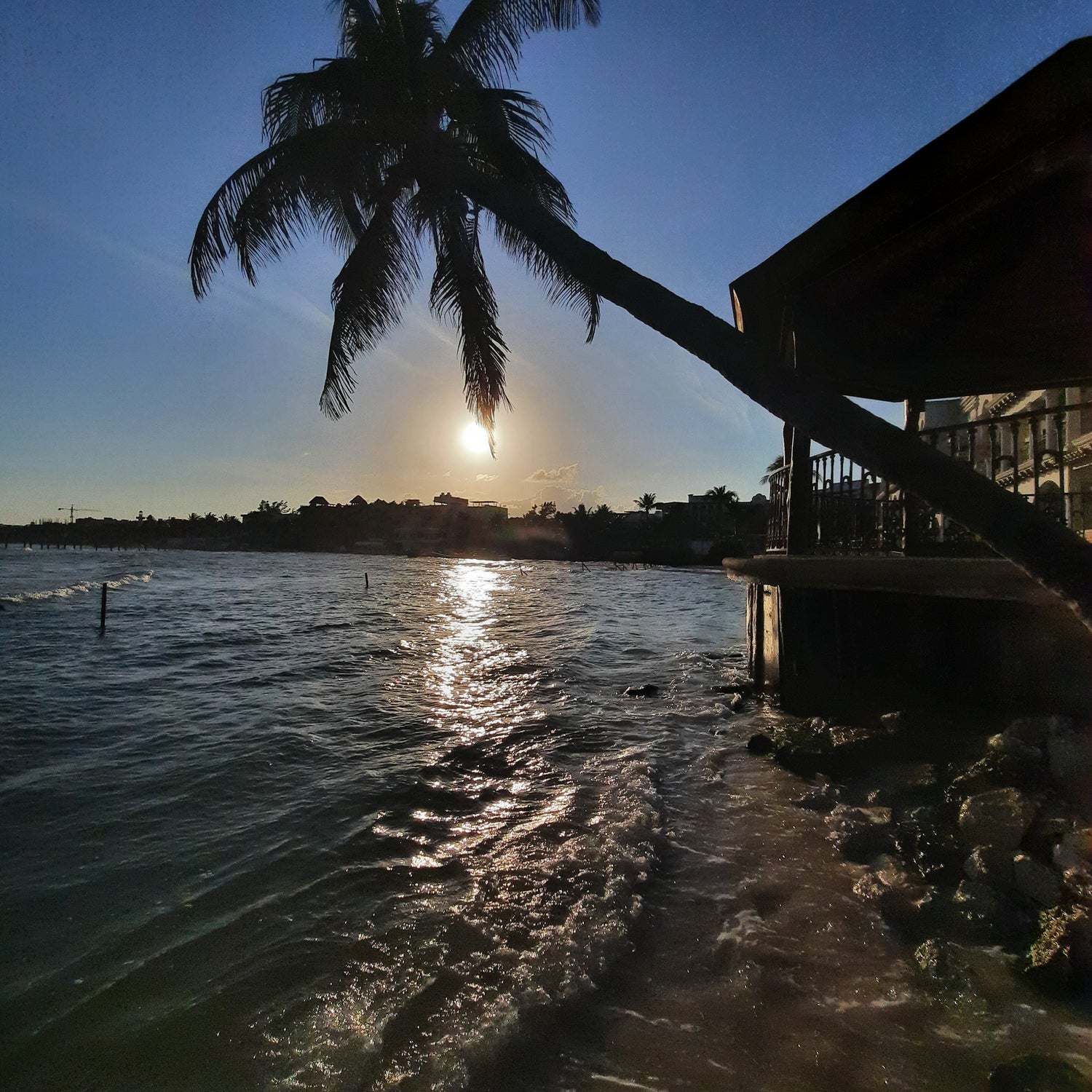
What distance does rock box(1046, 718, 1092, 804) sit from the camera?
13.7ft

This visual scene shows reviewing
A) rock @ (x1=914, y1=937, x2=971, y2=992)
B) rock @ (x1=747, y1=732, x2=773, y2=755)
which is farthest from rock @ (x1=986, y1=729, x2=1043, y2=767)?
rock @ (x1=747, y1=732, x2=773, y2=755)

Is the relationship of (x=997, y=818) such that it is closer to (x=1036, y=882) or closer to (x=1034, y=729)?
(x=1036, y=882)

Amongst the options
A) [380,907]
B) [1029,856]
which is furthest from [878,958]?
[380,907]

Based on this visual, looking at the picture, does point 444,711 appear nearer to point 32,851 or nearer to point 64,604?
point 32,851

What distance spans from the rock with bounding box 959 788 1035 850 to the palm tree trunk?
86.7 inches

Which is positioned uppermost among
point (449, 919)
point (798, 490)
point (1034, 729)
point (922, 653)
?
point (798, 490)

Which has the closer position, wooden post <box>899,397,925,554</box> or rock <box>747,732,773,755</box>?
rock <box>747,732,773,755</box>

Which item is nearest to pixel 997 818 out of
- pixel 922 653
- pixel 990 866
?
pixel 990 866

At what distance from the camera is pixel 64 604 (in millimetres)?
28516

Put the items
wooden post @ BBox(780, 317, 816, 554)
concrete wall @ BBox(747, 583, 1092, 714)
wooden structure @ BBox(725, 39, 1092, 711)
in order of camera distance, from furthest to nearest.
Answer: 1. wooden post @ BBox(780, 317, 816, 554)
2. concrete wall @ BBox(747, 583, 1092, 714)
3. wooden structure @ BBox(725, 39, 1092, 711)

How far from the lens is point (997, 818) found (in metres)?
3.95

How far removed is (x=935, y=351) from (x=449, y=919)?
890 cm

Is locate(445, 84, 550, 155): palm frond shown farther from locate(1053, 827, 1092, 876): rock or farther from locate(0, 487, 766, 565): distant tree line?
locate(0, 487, 766, 565): distant tree line

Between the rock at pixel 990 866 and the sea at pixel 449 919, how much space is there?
610mm
